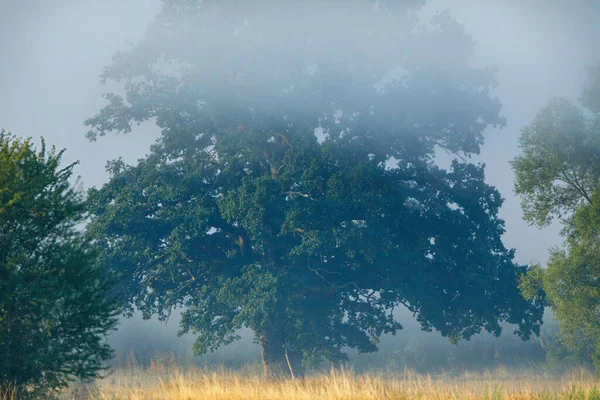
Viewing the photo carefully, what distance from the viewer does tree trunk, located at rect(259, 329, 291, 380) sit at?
105ft

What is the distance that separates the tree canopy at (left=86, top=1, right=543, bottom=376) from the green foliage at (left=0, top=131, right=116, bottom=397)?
1223cm

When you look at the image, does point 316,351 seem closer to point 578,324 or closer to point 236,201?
point 236,201

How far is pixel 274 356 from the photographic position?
32219mm

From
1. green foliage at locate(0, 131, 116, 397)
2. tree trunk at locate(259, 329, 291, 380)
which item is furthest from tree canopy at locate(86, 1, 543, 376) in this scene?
green foliage at locate(0, 131, 116, 397)

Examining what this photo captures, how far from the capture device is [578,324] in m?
26.7

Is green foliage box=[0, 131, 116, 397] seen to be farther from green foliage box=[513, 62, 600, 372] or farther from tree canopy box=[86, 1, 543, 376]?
green foliage box=[513, 62, 600, 372]

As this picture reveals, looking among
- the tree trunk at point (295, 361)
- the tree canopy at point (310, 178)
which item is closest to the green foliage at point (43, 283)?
the tree canopy at point (310, 178)

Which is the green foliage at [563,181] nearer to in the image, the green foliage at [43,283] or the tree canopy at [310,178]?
the tree canopy at [310,178]

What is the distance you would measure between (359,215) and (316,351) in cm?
613

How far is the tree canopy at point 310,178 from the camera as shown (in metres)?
30.8

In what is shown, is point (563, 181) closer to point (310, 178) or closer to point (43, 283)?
point (310, 178)

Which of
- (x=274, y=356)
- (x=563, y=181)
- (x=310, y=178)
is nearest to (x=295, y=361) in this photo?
(x=274, y=356)

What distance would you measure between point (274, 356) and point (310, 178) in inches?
340

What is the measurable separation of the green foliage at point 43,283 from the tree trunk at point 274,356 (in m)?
14.8
